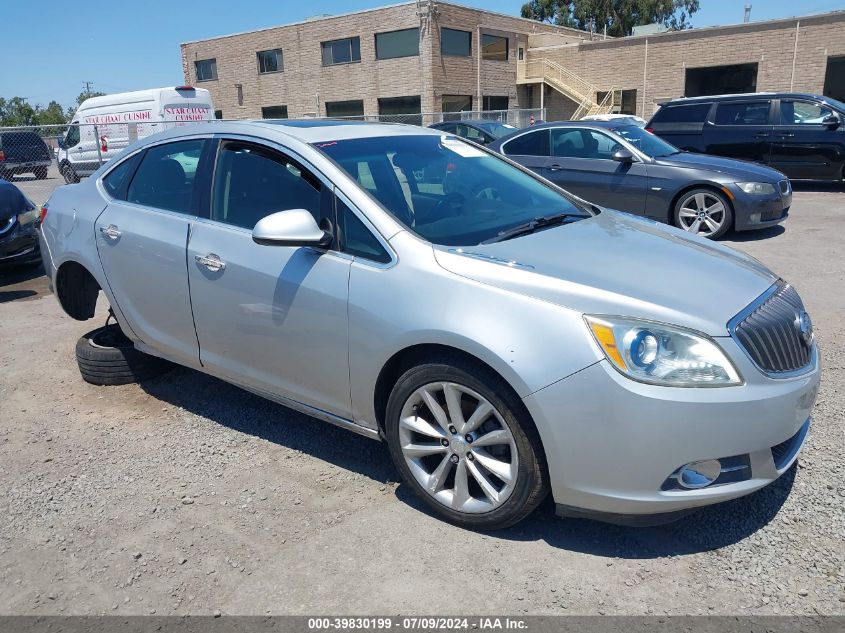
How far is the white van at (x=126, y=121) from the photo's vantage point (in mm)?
18875

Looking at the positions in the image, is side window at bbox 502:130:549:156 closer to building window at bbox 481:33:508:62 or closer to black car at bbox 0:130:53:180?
black car at bbox 0:130:53:180

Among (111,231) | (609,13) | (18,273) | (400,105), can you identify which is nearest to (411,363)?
(111,231)

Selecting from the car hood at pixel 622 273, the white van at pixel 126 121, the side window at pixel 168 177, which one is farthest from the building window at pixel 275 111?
the car hood at pixel 622 273

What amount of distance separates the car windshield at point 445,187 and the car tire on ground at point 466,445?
68cm

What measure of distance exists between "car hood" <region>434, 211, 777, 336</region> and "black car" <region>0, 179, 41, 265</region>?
6910 millimetres

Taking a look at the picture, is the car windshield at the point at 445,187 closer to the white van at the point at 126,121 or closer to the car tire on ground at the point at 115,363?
the car tire on ground at the point at 115,363

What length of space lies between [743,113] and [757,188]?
16.2 feet

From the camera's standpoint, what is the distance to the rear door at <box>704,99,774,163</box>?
12531 millimetres

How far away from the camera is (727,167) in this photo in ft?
28.8

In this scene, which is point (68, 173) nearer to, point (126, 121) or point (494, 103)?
point (126, 121)

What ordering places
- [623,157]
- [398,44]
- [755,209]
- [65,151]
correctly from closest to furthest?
[755,209]
[623,157]
[65,151]
[398,44]

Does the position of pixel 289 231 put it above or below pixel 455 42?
below

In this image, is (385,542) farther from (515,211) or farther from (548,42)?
(548,42)

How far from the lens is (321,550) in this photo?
2.87 meters
